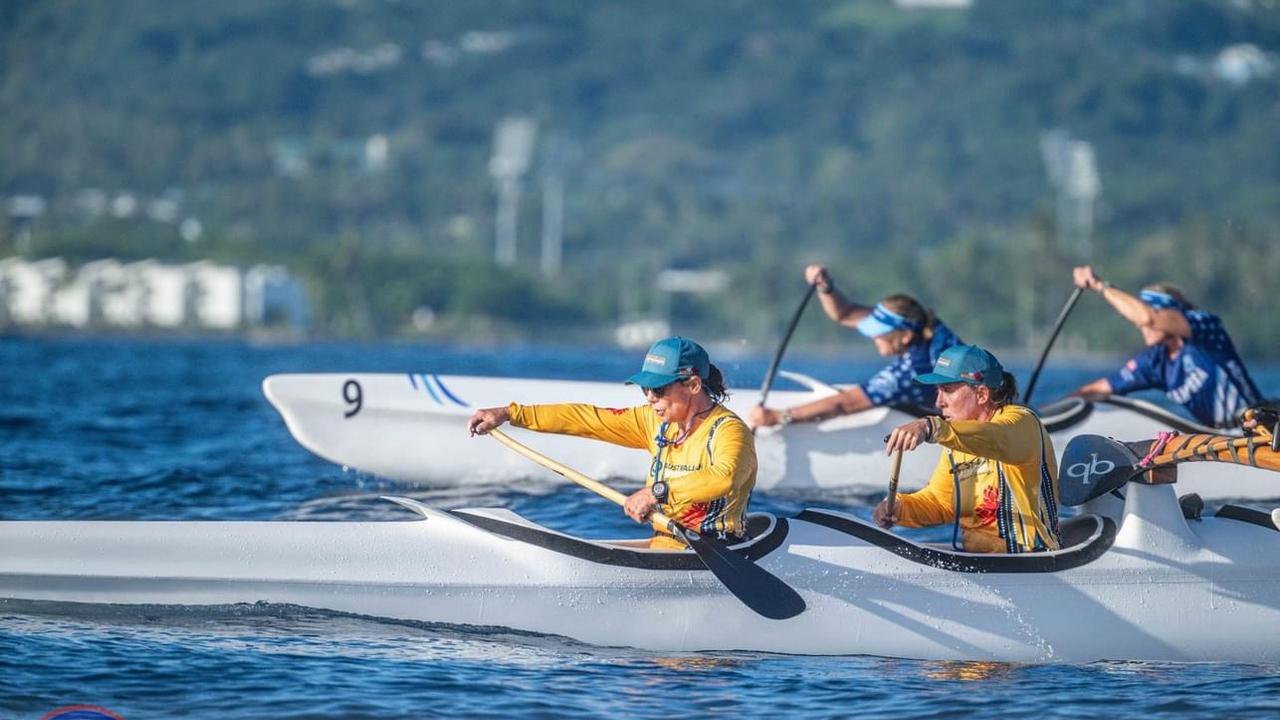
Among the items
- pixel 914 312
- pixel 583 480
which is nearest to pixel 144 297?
pixel 914 312

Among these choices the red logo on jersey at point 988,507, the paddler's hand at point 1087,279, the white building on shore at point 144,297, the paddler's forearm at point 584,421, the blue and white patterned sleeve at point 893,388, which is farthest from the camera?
the white building on shore at point 144,297

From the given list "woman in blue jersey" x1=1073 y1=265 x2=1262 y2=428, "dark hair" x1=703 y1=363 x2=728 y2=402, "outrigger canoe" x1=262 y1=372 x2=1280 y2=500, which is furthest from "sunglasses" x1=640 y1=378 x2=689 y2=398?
"woman in blue jersey" x1=1073 y1=265 x2=1262 y2=428

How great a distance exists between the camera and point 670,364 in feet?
29.4

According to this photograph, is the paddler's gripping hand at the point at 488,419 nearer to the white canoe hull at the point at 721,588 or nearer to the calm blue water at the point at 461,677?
the white canoe hull at the point at 721,588

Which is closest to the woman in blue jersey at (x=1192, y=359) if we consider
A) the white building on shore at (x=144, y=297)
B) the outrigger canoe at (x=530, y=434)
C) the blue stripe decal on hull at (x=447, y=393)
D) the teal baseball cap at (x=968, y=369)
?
the outrigger canoe at (x=530, y=434)

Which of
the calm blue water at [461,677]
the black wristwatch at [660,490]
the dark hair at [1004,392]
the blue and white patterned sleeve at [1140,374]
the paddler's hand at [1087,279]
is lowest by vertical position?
the calm blue water at [461,677]

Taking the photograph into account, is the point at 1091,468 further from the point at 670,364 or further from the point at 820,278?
the point at 820,278

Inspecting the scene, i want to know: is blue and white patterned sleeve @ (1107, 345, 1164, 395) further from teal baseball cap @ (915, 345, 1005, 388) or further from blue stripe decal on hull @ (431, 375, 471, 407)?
teal baseball cap @ (915, 345, 1005, 388)

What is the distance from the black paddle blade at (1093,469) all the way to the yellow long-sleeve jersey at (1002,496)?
221 millimetres

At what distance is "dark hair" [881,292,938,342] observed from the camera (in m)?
14.8

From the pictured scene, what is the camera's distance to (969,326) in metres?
133

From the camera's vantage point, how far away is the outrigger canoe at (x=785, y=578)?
9.45 m

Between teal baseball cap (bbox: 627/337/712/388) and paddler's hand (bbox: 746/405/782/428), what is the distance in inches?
259

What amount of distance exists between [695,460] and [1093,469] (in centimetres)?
219
